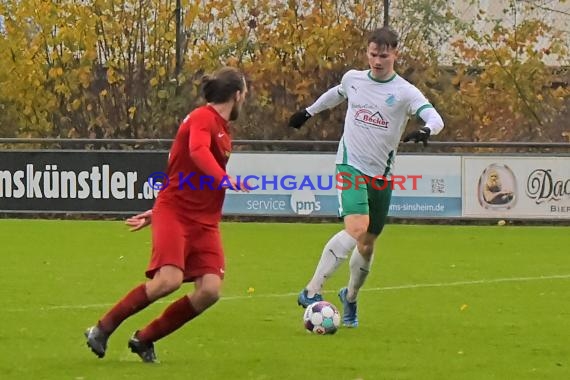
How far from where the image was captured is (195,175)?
8.07 meters

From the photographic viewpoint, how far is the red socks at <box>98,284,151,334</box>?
807 centimetres

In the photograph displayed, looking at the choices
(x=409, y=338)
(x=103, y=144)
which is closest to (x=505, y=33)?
(x=103, y=144)

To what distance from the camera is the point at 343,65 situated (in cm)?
2539

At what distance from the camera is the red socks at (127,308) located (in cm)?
807

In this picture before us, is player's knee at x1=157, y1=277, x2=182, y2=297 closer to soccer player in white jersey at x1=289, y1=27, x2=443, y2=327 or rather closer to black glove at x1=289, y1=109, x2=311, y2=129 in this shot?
soccer player in white jersey at x1=289, y1=27, x2=443, y2=327

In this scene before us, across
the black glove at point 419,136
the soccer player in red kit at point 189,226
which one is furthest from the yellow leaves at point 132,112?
the soccer player in red kit at point 189,226

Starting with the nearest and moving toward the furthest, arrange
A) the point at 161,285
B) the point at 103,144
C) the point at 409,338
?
the point at 161,285 < the point at 409,338 < the point at 103,144

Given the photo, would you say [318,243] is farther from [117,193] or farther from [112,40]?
[112,40]

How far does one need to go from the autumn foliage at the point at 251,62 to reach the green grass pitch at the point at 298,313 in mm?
7014

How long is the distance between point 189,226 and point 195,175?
0.29 meters

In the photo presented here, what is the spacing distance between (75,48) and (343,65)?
Result: 505 centimetres

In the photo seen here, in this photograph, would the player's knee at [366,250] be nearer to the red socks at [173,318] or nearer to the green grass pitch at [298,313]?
the green grass pitch at [298,313]

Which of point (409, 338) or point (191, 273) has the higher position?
point (191, 273)

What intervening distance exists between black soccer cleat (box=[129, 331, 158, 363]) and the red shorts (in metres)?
0.43
